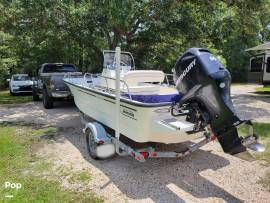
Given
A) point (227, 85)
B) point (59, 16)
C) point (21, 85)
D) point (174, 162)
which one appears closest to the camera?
point (227, 85)

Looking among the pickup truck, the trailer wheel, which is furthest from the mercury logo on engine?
the pickup truck

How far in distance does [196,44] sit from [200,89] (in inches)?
323

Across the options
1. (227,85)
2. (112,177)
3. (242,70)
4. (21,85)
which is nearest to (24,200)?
(112,177)

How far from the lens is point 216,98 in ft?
12.0

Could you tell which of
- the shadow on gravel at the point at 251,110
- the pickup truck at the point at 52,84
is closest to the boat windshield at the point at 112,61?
the pickup truck at the point at 52,84

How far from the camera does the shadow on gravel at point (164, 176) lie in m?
3.89

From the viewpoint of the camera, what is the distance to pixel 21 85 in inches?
633

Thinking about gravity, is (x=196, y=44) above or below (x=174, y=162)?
above

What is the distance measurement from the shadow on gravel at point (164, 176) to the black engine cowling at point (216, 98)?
2.39 ft

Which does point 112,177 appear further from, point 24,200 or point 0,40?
point 0,40

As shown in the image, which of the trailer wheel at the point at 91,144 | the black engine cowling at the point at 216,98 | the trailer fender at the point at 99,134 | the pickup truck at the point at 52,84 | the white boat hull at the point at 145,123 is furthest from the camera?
the pickup truck at the point at 52,84

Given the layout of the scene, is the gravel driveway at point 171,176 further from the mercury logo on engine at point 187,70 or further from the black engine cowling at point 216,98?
the mercury logo on engine at point 187,70

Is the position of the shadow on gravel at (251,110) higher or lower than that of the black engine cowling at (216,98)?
lower

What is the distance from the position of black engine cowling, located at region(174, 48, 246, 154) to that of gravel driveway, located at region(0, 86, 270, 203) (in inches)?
27.2
